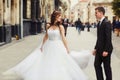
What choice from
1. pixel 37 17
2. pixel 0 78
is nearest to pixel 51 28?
pixel 0 78

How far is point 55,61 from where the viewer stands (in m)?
9.42

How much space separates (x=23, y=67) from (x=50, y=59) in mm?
798

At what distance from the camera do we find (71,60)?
31.3ft

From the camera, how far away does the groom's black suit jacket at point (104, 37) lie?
8.60 m

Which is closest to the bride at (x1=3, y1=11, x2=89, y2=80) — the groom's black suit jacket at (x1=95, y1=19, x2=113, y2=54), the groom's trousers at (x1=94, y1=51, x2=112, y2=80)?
the groom's trousers at (x1=94, y1=51, x2=112, y2=80)

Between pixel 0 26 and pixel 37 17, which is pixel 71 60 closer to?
pixel 0 26

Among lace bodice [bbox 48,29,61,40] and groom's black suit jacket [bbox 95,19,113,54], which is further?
lace bodice [bbox 48,29,61,40]

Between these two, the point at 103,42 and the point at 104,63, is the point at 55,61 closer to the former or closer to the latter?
the point at 104,63

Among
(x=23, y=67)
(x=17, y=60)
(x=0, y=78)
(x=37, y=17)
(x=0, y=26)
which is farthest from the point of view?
(x=37, y=17)

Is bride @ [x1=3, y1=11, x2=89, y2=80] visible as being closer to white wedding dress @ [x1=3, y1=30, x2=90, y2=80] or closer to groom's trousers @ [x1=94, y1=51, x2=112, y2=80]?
white wedding dress @ [x1=3, y1=30, x2=90, y2=80]

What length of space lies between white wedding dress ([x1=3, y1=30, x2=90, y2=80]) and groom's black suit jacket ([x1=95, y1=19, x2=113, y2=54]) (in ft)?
3.01

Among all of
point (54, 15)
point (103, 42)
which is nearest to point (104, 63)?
point (103, 42)

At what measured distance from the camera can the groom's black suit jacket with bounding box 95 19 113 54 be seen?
860 cm

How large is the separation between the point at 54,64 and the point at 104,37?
4.43ft
